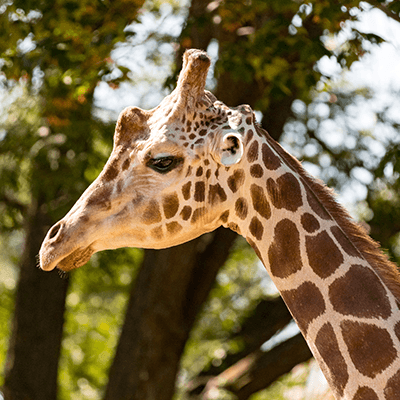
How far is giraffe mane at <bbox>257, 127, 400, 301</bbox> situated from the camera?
8.93ft

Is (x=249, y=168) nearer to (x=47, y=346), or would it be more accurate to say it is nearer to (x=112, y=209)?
(x=112, y=209)

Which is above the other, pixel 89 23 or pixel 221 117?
pixel 221 117

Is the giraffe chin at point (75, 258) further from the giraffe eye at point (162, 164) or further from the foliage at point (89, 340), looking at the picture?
the foliage at point (89, 340)

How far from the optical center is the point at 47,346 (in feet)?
26.2

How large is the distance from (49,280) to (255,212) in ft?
19.4

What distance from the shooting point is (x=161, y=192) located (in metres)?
2.88

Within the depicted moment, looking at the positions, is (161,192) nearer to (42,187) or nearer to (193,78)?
(193,78)

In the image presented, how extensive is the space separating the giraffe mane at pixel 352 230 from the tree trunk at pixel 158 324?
4.42 metres

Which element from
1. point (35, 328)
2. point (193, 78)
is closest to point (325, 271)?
→ point (193, 78)

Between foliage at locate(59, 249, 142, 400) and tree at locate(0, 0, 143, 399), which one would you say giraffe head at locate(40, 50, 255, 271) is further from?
foliage at locate(59, 249, 142, 400)

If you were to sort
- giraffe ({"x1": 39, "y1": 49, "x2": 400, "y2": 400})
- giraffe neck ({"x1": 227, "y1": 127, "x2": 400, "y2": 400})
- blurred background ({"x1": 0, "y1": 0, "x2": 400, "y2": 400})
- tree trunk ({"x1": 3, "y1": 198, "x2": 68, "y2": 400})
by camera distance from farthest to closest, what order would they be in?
tree trunk ({"x1": 3, "y1": 198, "x2": 68, "y2": 400}) → blurred background ({"x1": 0, "y1": 0, "x2": 400, "y2": 400}) → giraffe ({"x1": 39, "y1": 49, "x2": 400, "y2": 400}) → giraffe neck ({"x1": 227, "y1": 127, "x2": 400, "y2": 400})

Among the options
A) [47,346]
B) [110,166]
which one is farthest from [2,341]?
[110,166]

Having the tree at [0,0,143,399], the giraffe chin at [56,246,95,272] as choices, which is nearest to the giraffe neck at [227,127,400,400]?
the giraffe chin at [56,246,95,272]

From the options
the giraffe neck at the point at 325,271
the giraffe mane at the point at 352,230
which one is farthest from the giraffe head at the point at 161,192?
the giraffe mane at the point at 352,230
